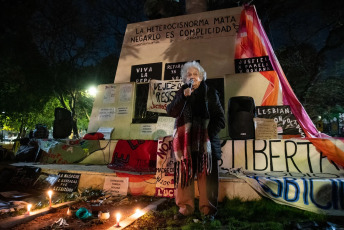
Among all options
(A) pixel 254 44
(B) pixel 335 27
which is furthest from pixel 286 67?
(A) pixel 254 44

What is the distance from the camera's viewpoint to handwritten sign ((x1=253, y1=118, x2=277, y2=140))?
4.52 metres

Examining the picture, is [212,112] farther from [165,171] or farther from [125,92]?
[125,92]

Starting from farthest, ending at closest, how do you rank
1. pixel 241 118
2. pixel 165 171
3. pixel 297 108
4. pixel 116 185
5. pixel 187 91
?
pixel 297 108 < pixel 241 118 < pixel 116 185 < pixel 165 171 < pixel 187 91

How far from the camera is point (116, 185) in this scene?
421 cm

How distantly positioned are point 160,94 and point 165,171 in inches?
143

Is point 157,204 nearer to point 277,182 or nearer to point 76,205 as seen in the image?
point 76,205

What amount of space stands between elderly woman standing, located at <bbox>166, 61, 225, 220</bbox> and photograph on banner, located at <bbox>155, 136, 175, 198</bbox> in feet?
2.60

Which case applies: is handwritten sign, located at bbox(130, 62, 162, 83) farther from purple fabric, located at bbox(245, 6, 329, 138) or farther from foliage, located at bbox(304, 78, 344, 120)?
foliage, located at bbox(304, 78, 344, 120)

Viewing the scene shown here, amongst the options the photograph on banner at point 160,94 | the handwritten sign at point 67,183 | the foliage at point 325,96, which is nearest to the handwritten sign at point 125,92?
the photograph on banner at point 160,94

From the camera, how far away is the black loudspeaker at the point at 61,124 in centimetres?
711

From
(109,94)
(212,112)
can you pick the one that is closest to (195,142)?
(212,112)

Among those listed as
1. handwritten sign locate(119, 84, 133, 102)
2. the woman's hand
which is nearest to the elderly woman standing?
the woman's hand

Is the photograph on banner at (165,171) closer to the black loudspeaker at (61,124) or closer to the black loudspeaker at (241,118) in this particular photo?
the black loudspeaker at (241,118)

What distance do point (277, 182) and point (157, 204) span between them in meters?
1.81
